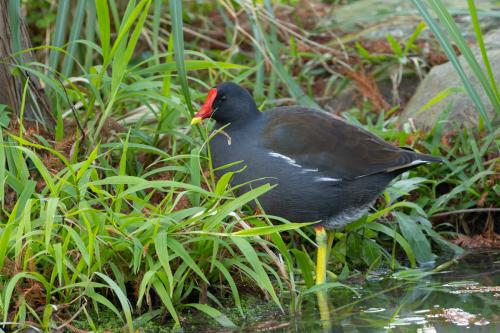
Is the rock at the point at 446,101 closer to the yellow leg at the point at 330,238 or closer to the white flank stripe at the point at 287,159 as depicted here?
the yellow leg at the point at 330,238

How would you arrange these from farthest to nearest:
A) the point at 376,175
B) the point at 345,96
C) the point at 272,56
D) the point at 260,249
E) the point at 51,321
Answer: the point at 345,96
the point at 272,56
the point at 376,175
the point at 260,249
the point at 51,321

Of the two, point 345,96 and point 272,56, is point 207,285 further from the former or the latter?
point 345,96

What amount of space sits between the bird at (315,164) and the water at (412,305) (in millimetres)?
326

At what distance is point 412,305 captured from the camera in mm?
3527

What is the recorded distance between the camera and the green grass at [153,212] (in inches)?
127

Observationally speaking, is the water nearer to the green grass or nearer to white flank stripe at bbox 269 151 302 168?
the green grass

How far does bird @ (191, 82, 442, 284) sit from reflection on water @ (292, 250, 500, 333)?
12.8 inches

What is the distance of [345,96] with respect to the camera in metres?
6.11

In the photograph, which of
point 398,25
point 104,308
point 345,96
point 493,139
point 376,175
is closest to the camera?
point 104,308

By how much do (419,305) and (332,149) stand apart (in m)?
0.88

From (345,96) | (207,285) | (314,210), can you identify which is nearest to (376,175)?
(314,210)

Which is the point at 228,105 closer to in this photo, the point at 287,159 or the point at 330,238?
the point at 287,159

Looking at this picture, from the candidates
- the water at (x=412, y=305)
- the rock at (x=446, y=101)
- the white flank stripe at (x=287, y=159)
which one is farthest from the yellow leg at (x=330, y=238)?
the rock at (x=446, y=101)

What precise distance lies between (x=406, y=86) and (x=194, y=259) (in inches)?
123
